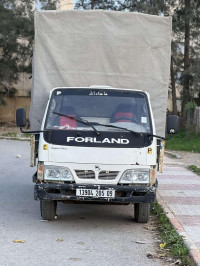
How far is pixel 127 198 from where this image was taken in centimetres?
752

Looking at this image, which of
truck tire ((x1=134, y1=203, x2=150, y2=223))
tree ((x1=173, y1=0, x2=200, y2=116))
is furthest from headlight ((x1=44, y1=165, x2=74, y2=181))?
tree ((x1=173, y1=0, x2=200, y2=116))

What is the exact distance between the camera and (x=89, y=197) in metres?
7.45

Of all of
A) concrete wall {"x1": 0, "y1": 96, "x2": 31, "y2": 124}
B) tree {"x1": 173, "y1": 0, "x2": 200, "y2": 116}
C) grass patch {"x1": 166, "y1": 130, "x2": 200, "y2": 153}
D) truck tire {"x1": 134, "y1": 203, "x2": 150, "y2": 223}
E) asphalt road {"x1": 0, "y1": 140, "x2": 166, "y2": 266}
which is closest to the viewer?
asphalt road {"x1": 0, "y1": 140, "x2": 166, "y2": 266}

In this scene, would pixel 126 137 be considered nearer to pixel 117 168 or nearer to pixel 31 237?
pixel 117 168

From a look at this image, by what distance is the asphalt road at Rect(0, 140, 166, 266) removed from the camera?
6.19 m

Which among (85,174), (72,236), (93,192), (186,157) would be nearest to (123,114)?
(85,174)

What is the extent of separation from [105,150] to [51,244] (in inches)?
63.8

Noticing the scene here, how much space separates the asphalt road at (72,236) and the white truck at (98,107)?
1.42ft

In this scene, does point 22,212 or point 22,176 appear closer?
point 22,212

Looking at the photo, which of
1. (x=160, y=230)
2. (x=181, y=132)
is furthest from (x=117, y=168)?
(x=181, y=132)

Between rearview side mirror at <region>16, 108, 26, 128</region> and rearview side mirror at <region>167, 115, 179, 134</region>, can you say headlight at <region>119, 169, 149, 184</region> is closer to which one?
rearview side mirror at <region>167, 115, 179, 134</region>

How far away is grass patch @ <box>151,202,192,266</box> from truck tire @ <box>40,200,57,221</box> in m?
1.74

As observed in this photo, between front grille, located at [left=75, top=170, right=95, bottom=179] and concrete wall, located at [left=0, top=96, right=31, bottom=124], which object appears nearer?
front grille, located at [left=75, top=170, right=95, bottom=179]

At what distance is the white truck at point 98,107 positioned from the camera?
751 cm
